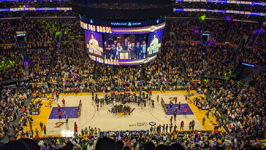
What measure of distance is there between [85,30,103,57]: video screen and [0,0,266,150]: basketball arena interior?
0.12m

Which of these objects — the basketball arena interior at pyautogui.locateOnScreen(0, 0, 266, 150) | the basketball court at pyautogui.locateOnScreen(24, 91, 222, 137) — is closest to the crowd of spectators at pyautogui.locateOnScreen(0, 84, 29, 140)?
the basketball arena interior at pyautogui.locateOnScreen(0, 0, 266, 150)

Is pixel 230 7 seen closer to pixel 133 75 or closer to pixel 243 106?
pixel 133 75

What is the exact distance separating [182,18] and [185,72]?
14919mm

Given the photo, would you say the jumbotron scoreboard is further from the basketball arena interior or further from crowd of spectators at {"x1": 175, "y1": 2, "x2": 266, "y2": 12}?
crowd of spectators at {"x1": 175, "y1": 2, "x2": 266, "y2": 12}

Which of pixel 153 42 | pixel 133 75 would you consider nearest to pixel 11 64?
pixel 133 75

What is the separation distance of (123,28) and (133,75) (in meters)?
12.9

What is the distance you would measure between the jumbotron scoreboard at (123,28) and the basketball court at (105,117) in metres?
6.29

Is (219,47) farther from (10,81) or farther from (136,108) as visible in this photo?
(10,81)

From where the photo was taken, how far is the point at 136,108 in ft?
102

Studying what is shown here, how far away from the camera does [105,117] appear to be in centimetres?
2883

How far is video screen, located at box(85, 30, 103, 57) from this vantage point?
27695 mm

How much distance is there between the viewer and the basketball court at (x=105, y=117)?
26797mm

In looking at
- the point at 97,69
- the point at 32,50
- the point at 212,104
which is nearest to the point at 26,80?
the point at 32,50

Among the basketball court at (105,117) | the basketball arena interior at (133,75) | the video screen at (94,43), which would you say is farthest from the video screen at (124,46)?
the basketball court at (105,117)
